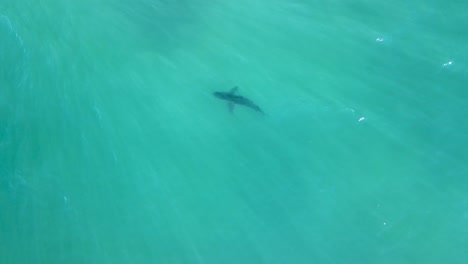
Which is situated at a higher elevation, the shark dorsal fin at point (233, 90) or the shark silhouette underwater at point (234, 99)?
the shark dorsal fin at point (233, 90)

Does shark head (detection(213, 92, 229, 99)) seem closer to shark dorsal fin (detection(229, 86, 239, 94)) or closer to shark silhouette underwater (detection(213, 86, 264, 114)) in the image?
shark silhouette underwater (detection(213, 86, 264, 114))

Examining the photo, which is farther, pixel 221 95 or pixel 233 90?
pixel 233 90

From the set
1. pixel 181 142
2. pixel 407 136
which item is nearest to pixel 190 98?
pixel 181 142

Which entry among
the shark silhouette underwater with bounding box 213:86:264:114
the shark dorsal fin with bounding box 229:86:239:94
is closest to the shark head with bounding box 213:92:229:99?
the shark silhouette underwater with bounding box 213:86:264:114

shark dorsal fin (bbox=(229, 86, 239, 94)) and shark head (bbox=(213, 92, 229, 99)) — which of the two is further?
shark dorsal fin (bbox=(229, 86, 239, 94))

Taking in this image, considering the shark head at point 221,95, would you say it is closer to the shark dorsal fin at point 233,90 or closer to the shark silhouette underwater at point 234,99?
the shark silhouette underwater at point 234,99

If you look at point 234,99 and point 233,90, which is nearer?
point 234,99

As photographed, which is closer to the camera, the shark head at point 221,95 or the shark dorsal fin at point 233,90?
the shark head at point 221,95

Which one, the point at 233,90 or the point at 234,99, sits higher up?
the point at 233,90

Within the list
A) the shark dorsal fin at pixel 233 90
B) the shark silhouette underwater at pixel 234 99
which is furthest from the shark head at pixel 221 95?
the shark dorsal fin at pixel 233 90
